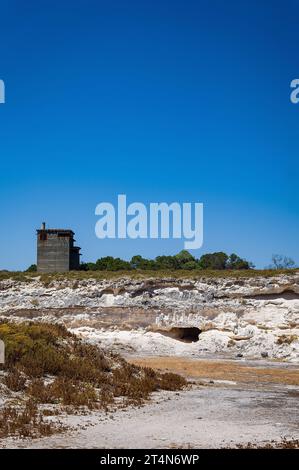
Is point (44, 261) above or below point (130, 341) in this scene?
above

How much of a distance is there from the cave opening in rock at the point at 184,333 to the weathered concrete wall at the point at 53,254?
18.7 m

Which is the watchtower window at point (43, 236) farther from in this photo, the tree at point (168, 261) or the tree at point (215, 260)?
the tree at point (215, 260)

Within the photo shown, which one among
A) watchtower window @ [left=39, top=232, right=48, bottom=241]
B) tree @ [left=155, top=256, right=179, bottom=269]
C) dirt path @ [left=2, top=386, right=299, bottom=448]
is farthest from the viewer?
tree @ [left=155, top=256, right=179, bottom=269]

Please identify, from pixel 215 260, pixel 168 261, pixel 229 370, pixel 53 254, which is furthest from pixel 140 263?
pixel 229 370

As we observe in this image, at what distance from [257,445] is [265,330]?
27.5 m

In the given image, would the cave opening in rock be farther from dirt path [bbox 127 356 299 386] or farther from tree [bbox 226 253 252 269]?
tree [bbox 226 253 252 269]

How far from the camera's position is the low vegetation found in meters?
12.1

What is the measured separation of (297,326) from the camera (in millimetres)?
37156

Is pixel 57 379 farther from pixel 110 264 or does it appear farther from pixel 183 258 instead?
pixel 183 258

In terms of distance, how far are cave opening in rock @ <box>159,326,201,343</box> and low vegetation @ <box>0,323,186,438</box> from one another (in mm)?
19574

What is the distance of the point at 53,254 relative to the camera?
5725 centimetres

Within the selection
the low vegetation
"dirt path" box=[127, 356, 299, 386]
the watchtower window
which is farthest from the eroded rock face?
the low vegetation
